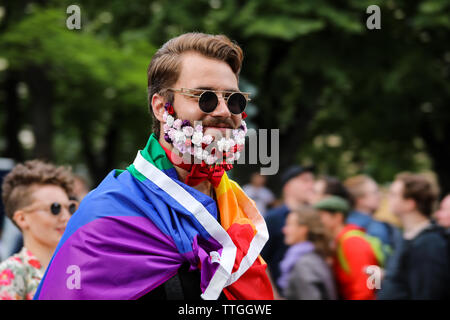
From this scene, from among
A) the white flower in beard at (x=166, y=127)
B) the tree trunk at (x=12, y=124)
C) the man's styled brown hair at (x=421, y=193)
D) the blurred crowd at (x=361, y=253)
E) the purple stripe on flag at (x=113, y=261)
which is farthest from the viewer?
the tree trunk at (x=12, y=124)

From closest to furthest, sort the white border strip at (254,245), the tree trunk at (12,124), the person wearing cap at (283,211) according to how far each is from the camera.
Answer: the white border strip at (254,245), the person wearing cap at (283,211), the tree trunk at (12,124)

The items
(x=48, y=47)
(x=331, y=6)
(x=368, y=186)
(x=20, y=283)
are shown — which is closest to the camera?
(x=20, y=283)

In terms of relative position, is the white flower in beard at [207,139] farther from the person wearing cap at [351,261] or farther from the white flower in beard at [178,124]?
the person wearing cap at [351,261]

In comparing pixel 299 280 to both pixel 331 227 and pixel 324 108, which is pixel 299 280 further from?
pixel 324 108

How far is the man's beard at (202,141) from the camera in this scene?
2512 millimetres

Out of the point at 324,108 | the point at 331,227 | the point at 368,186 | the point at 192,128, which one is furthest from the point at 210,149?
the point at 324,108

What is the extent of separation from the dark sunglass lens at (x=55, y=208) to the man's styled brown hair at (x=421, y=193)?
3.05 meters

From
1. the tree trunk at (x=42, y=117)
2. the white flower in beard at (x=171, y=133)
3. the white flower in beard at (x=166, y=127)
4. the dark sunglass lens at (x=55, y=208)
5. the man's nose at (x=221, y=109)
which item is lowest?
the dark sunglass lens at (x=55, y=208)

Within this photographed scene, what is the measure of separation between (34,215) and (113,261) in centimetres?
128

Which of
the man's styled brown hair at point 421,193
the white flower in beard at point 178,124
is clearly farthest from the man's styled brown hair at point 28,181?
the man's styled brown hair at point 421,193

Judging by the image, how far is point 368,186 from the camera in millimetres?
7266

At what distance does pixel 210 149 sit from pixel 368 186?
5.05m

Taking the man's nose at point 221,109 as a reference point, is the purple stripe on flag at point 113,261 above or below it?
below

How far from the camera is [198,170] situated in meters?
2.59
